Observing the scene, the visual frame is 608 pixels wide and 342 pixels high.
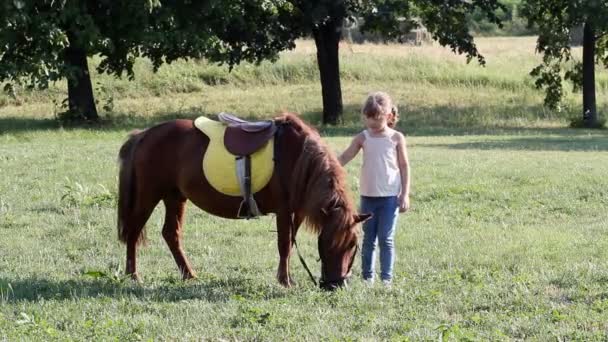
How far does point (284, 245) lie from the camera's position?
7801 millimetres

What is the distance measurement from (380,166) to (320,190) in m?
0.80

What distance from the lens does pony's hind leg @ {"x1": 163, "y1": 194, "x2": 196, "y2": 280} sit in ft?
27.9

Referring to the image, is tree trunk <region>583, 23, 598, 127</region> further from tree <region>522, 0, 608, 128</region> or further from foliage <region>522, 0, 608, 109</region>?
foliage <region>522, 0, 608, 109</region>

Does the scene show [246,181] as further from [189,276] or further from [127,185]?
[127,185]

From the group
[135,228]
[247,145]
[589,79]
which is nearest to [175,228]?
[135,228]

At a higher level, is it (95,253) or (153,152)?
(153,152)

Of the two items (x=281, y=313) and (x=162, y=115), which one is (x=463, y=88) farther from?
(x=281, y=313)

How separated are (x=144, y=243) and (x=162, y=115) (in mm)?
22764

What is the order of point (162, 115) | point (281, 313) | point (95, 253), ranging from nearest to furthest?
point (281, 313)
point (95, 253)
point (162, 115)

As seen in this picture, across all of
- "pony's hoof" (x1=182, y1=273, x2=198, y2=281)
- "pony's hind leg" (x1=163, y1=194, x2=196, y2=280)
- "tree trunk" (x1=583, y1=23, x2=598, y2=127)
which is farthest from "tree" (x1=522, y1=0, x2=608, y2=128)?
"pony's hoof" (x1=182, y1=273, x2=198, y2=281)

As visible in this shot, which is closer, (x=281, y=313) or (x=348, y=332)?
(x=348, y=332)

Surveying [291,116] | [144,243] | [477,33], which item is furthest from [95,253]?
[477,33]

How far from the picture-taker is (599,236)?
1055 cm

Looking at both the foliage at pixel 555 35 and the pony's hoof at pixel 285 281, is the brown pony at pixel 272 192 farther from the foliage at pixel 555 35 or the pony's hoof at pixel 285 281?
the foliage at pixel 555 35
